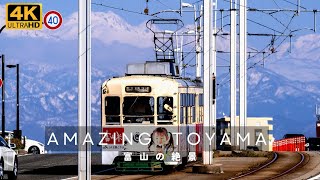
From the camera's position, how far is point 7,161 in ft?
111

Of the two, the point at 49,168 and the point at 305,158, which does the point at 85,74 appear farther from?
the point at 305,158

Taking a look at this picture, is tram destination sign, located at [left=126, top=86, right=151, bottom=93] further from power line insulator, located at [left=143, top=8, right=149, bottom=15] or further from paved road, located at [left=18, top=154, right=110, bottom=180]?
power line insulator, located at [left=143, top=8, right=149, bottom=15]

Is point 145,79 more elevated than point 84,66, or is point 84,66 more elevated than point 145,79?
point 145,79

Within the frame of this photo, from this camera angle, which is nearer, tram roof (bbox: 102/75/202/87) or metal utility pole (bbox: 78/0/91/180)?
metal utility pole (bbox: 78/0/91/180)

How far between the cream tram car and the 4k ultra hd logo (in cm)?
671

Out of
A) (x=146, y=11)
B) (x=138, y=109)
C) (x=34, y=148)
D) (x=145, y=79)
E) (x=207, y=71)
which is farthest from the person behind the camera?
(x=34, y=148)

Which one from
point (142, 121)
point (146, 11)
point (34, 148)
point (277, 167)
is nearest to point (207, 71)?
point (142, 121)

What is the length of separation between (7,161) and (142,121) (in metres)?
4.56

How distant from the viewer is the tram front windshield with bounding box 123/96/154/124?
35969 millimetres

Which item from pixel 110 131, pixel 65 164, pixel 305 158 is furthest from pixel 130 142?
pixel 305 158

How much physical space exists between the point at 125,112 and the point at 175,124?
1.60m

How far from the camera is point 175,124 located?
118 ft

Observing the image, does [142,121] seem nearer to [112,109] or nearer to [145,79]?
[112,109]

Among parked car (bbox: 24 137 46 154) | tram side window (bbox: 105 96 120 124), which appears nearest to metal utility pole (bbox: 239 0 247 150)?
parked car (bbox: 24 137 46 154)
